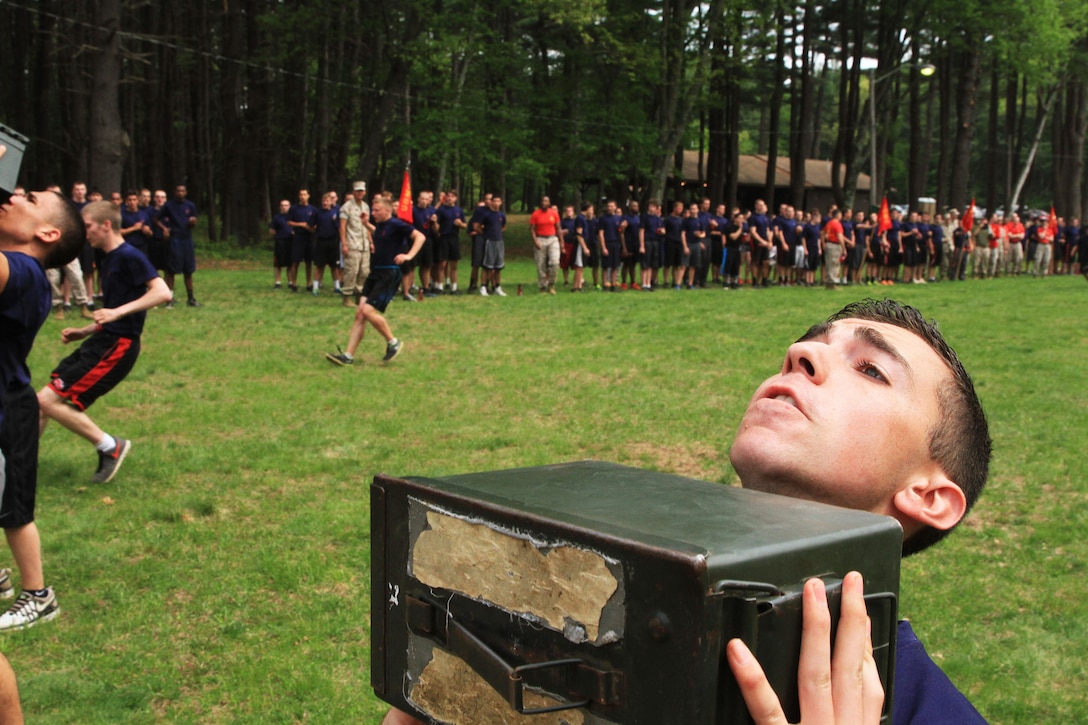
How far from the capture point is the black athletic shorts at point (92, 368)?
21.9ft

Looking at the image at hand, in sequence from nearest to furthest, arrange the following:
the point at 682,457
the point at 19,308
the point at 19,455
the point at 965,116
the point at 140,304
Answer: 1. the point at 19,308
2. the point at 19,455
3. the point at 140,304
4. the point at 682,457
5. the point at 965,116

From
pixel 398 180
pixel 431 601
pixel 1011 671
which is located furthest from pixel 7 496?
pixel 398 180

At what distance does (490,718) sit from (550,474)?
0.33 metres

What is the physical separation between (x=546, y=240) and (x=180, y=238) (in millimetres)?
6654

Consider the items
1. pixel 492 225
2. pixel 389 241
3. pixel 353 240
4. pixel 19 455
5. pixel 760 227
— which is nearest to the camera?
pixel 19 455

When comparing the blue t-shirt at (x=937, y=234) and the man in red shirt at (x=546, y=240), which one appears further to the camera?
the blue t-shirt at (x=937, y=234)

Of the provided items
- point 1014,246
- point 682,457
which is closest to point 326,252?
point 682,457

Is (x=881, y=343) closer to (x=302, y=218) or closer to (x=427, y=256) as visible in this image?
(x=427, y=256)

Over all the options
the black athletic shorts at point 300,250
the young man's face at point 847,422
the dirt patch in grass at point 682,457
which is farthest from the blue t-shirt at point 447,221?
the young man's face at point 847,422

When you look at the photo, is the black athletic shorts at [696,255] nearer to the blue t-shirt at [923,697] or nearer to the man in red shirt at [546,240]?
the man in red shirt at [546,240]

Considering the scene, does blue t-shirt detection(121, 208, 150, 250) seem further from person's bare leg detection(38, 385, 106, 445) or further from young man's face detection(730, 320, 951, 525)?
young man's face detection(730, 320, 951, 525)

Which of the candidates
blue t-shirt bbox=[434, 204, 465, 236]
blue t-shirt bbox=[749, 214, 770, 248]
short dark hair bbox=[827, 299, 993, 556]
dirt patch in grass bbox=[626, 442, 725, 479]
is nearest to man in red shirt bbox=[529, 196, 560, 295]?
blue t-shirt bbox=[434, 204, 465, 236]

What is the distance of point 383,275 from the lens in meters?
11.4

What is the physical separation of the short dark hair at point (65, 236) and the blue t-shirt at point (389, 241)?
Result: 7241mm
